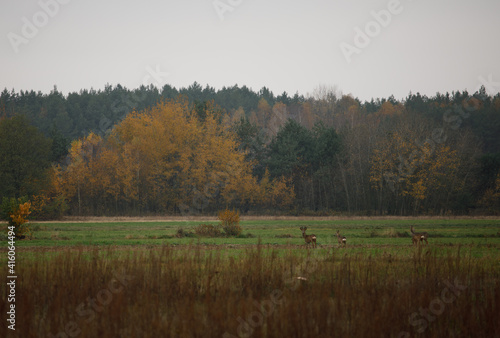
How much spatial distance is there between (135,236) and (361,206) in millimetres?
46781

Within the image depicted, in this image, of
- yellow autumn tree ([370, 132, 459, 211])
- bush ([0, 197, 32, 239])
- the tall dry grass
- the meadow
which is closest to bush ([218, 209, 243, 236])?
bush ([0, 197, 32, 239])

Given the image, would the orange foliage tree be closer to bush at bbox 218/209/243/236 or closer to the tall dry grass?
bush at bbox 218/209/243/236

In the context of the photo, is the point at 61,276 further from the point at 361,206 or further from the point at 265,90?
the point at 265,90

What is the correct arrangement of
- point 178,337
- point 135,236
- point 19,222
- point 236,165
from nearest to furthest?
point 178,337 → point 19,222 → point 135,236 → point 236,165

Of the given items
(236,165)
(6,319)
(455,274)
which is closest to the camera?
(6,319)

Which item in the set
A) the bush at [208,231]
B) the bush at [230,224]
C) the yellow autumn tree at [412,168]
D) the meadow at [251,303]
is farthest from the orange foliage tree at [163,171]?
the meadow at [251,303]

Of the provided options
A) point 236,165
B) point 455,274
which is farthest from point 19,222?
point 236,165

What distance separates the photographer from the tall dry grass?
859 centimetres

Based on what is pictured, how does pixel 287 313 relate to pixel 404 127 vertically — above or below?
below

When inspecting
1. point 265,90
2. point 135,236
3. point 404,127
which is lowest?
point 135,236

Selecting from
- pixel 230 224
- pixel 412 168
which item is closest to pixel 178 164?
pixel 230 224

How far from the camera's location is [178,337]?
27.8 feet

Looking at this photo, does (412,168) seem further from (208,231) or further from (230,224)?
(208,231)

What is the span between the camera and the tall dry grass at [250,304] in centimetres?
859
